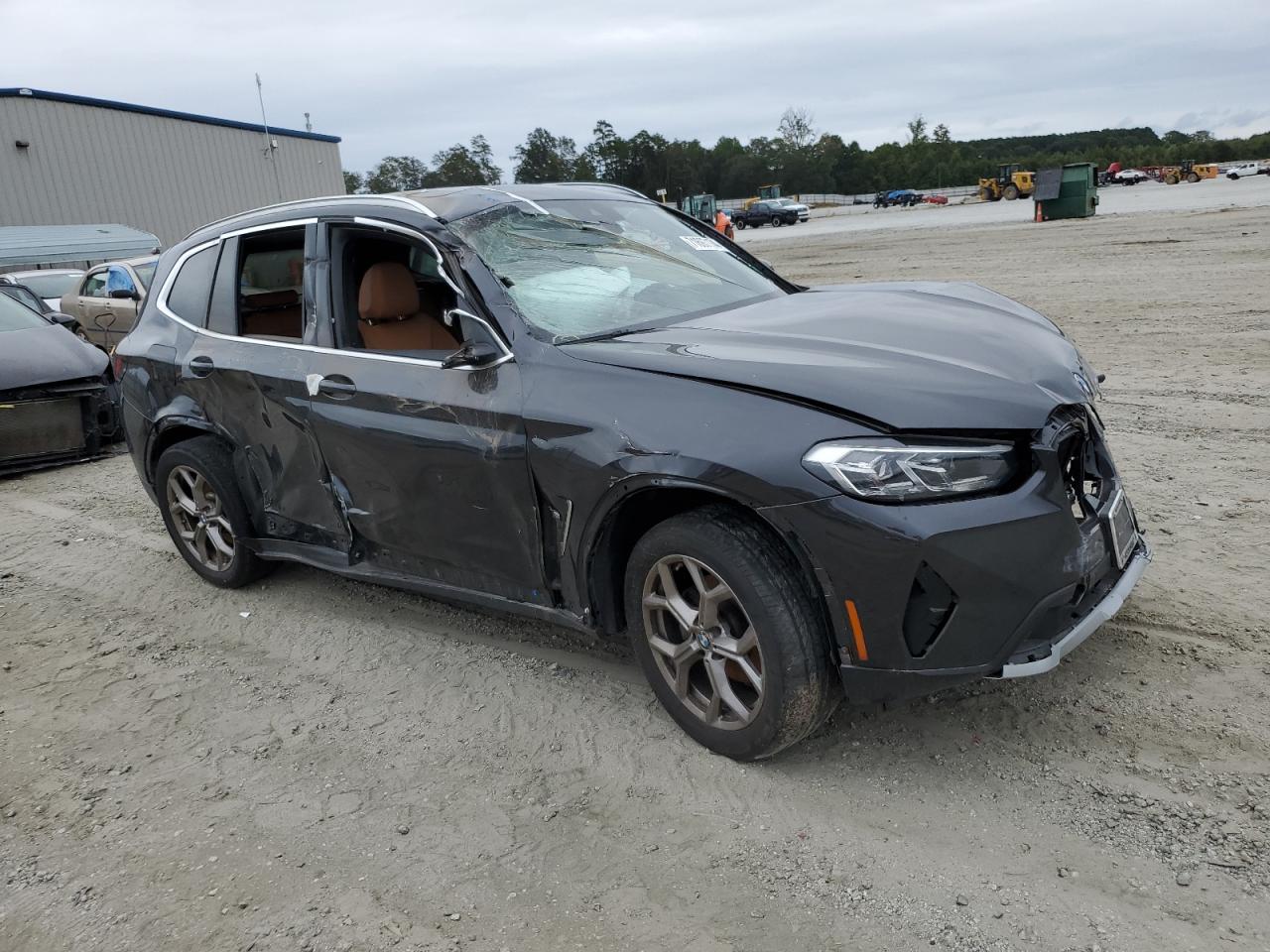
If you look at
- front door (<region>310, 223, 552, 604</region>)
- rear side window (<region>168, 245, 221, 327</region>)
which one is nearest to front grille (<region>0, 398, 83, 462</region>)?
rear side window (<region>168, 245, 221, 327</region>)

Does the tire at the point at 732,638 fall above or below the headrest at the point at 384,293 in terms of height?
below

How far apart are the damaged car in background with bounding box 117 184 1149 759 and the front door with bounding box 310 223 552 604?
11mm

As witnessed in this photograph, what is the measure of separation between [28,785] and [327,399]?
1.76 m

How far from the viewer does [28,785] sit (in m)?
3.59

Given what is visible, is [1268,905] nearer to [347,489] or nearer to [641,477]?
[641,477]

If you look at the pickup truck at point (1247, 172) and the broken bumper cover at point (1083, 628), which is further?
the pickup truck at point (1247, 172)

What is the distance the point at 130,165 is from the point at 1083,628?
1466 inches

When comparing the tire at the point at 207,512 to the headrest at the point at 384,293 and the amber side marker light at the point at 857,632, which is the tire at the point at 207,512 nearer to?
the headrest at the point at 384,293

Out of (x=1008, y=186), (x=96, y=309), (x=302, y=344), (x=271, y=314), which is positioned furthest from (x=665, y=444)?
(x=1008, y=186)

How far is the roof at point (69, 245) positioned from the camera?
18734 mm

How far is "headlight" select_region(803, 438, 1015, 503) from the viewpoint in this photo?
→ 2.69 meters

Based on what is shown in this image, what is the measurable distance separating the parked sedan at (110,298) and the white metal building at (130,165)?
46.3 feet

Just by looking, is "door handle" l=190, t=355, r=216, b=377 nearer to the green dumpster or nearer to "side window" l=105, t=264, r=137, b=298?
"side window" l=105, t=264, r=137, b=298

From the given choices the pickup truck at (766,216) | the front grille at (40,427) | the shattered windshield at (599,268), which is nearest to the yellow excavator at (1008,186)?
the pickup truck at (766,216)
